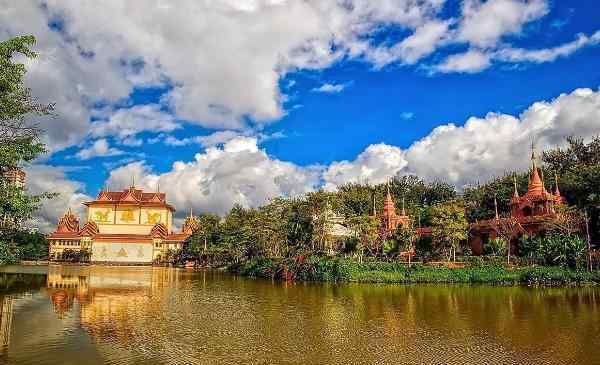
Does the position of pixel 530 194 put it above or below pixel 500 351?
above

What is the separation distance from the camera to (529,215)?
153ft

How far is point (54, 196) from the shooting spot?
1480 cm

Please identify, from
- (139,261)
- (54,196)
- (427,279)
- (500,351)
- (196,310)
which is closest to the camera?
(500,351)

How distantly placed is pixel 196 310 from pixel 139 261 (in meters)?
53.6

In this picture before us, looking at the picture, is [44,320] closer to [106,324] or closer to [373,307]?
[106,324]

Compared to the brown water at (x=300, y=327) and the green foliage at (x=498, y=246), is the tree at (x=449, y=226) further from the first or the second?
the brown water at (x=300, y=327)

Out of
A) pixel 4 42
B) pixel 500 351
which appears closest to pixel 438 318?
pixel 500 351

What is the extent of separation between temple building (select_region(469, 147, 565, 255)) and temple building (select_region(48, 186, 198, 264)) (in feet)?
137

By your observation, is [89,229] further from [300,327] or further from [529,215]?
[300,327]

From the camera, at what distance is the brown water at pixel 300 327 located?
13.0 metres

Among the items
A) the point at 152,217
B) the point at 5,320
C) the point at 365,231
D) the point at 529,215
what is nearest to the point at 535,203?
the point at 529,215

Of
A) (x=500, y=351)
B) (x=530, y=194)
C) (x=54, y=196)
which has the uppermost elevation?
(x=530, y=194)

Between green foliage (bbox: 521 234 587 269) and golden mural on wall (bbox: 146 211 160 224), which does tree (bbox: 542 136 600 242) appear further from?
golden mural on wall (bbox: 146 211 160 224)

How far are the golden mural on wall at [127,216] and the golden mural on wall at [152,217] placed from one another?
2285 mm
